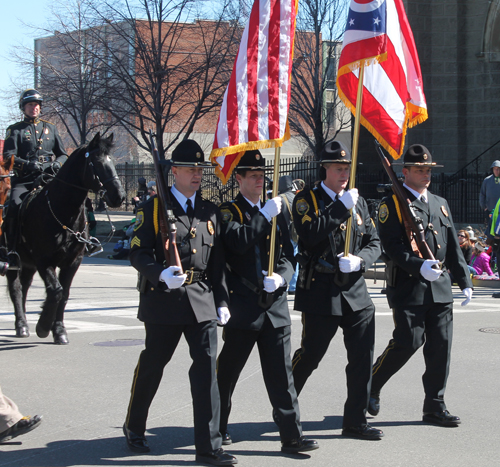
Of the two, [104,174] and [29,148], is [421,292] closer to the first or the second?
[104,174]

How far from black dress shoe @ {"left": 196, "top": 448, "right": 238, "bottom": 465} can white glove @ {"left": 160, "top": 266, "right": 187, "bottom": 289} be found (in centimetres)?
107

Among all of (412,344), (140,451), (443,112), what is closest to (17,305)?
(140,451)

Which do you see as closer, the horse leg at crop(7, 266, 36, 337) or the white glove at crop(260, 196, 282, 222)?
the white glove at crop(260, 196, 282, 222)

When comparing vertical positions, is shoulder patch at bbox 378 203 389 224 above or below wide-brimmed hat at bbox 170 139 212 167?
below

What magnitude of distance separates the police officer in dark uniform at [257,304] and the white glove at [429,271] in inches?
39.3

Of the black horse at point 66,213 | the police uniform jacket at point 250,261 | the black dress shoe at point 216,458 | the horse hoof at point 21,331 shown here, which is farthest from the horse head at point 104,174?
the black dress shoe at point 216,458

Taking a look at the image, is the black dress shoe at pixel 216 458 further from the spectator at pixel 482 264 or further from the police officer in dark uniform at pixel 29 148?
the spectator at pixel 482 264

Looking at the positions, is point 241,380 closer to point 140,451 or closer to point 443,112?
point 140,451

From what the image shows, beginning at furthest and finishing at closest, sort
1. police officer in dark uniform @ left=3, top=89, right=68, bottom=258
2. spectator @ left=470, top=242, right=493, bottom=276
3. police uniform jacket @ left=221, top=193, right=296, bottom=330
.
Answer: spectator @ left=470, top=242, right=493, bottom=276 → police officer in dark uniform @ left=3, top=89, right=68, bottom=258 → police uniform jacket @ left=221, top=193, right=296, bottom=330

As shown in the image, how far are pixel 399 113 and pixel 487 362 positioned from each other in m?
2.96

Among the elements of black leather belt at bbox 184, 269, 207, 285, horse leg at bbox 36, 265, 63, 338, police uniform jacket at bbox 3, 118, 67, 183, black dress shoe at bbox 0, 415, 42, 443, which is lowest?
black dress shoe at bbox 0, 415, 42, 443

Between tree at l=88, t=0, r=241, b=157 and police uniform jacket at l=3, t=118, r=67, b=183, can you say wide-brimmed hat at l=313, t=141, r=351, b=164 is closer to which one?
police uniform jacket at l=3, t=118, r=67, b=183

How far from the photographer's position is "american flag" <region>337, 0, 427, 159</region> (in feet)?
20.2

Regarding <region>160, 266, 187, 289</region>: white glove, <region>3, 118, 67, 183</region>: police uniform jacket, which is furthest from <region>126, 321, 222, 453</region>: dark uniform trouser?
<region>3, 118, 67, 183</region>: police uniform jacket
